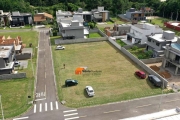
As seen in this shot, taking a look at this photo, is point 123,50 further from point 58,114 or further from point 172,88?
point 58,114

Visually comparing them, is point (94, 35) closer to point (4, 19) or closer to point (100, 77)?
point (100, 77)

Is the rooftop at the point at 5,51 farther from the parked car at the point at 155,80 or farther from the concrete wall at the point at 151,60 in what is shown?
the concrete wall at the point at 151,60

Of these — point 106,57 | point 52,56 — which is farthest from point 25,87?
point 106,57

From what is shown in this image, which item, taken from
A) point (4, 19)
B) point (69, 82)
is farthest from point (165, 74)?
point (4, 19)

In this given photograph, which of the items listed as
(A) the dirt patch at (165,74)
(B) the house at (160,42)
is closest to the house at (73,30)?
(B) the house at (160,42)

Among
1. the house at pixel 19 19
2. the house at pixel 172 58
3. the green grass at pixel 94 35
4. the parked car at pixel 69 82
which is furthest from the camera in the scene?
the house at pixel 19 19

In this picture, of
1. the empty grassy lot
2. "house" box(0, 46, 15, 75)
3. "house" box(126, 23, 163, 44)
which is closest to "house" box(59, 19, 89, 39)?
the empty grassy lot
